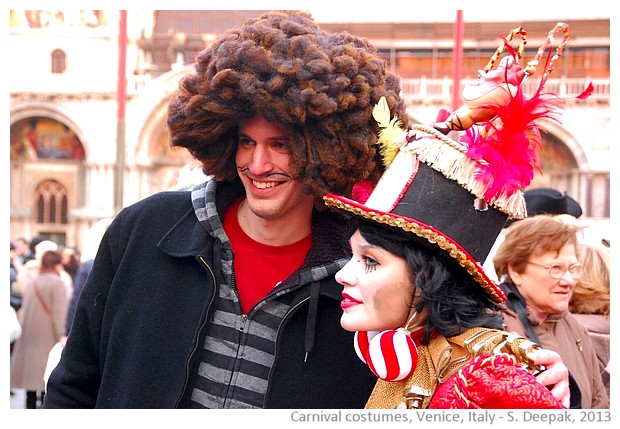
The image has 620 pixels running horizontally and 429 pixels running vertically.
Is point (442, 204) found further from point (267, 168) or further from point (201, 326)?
point (201, 326)

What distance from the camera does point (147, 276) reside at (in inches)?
88.7

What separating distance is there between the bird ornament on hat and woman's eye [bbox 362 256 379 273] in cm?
11

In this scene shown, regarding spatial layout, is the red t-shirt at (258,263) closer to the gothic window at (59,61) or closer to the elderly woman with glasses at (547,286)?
the elderly woman with glasses at (547,286)

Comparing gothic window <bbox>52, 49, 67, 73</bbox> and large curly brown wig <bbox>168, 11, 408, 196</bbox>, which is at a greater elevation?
gothic window <bbox>52, 49, 67, 73</bbox>

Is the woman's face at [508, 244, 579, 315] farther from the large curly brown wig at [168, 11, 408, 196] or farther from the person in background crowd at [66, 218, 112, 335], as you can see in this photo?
the person in background crowd at [66, 218, 112, 335]

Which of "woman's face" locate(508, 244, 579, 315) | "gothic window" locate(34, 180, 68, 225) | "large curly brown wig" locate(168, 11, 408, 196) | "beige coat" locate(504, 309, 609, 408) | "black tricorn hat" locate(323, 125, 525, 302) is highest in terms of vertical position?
"large curly brown wig" locate(168, 11, 408, 196)

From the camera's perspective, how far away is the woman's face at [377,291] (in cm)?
186

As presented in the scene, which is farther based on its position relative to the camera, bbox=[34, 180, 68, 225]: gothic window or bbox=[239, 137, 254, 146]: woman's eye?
bbox=[34, 180, 68, 225]: gothic window

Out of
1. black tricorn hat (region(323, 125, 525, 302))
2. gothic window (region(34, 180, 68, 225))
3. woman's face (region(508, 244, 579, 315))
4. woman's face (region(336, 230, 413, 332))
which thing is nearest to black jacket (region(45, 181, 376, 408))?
woman's face (region(336, 230, 413, 332))

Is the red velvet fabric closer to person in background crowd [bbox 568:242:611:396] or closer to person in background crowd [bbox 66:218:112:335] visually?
person in background crowd [bbox 568:242:611:396]

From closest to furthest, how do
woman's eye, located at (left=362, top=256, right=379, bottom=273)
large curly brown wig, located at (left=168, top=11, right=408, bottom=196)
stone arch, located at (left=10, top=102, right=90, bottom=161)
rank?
woman's eye, located at (left=362, top=256, right=379, bottom=273), large curly brown wig, located at (left=168, top=11, right=408, bottom=196), stone arch, located at (left=10, top=102, right=90, bottom=161)

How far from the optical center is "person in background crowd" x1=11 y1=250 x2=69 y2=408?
6.23m

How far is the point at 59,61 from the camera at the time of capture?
69.5 ft

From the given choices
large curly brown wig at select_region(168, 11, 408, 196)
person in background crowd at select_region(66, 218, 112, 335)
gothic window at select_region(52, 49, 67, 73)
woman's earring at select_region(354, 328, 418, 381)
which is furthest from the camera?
gothic window at select_region(52, 49, 67, 73)
